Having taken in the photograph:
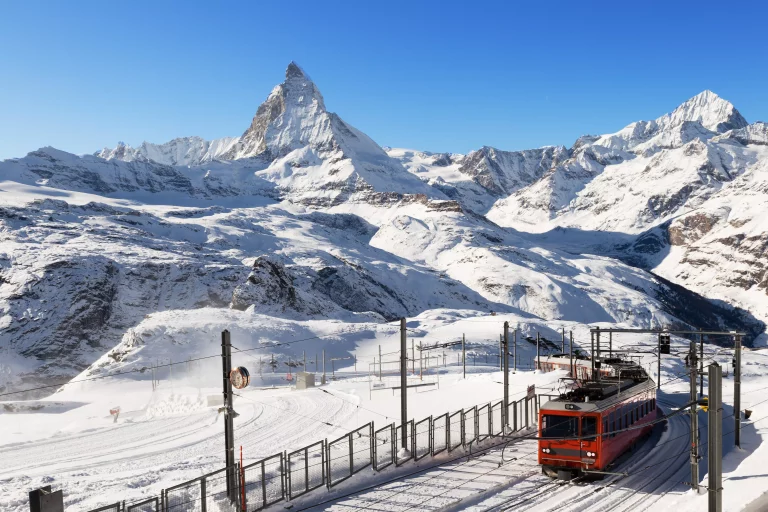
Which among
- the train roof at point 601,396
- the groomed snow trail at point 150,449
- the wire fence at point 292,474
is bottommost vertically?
the groomed snow trail at point 150,449

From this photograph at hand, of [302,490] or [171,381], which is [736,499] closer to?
[302,490]

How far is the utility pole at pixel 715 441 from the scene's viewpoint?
17734 millimetres

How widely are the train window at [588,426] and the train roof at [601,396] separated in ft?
1.15

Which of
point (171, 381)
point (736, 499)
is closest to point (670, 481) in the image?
point (736, 499)

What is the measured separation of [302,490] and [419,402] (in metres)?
31.9

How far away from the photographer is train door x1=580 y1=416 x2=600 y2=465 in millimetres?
26078

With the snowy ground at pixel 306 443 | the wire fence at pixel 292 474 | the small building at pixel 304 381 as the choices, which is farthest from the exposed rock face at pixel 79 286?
the wire fence at pixel 292 474

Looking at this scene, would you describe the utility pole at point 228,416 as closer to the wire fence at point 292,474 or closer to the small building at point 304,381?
the wire fence at point 292,474

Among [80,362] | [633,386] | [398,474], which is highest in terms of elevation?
[633,386]

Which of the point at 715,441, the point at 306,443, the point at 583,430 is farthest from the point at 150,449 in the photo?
the point at 715,441

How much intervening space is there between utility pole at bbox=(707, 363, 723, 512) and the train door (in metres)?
8.04

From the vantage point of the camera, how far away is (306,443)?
40.2 metres

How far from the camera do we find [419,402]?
5700 cm

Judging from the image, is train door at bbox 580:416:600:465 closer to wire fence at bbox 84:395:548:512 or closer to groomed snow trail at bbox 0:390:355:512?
wire fence at bbox 84:395:548:512
